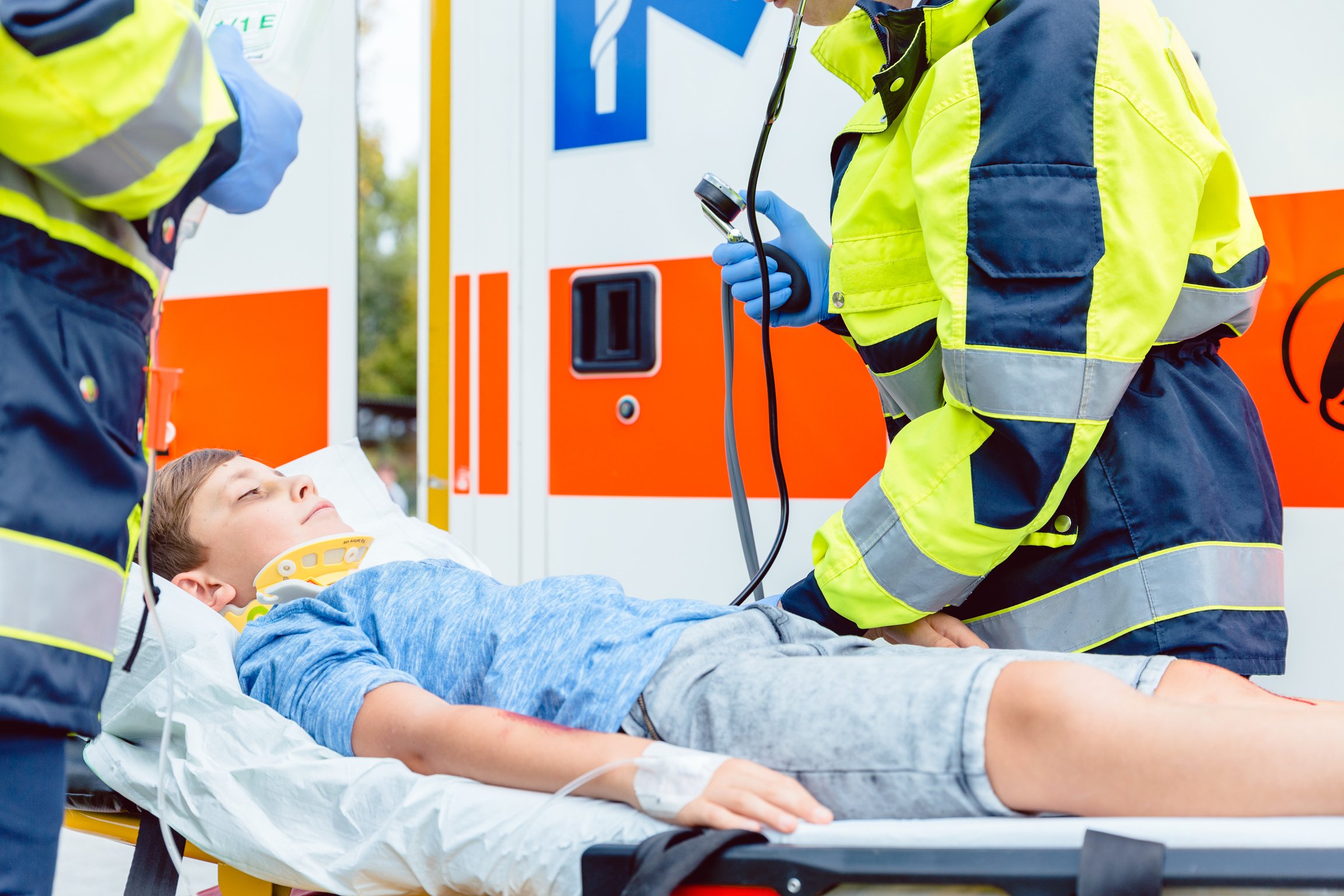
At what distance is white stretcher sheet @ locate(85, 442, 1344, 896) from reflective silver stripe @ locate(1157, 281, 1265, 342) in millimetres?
639

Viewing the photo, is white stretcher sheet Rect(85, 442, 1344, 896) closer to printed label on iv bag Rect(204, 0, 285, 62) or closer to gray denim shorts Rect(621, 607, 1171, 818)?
gray denim shorts Rect(621, 607, 1171, 818)

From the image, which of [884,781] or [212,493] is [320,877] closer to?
[884,781]

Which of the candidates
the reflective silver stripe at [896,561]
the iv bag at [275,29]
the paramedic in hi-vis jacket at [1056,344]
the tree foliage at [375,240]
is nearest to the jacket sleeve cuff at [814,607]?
the paramedic in hi-vis jacket at [1056,344]

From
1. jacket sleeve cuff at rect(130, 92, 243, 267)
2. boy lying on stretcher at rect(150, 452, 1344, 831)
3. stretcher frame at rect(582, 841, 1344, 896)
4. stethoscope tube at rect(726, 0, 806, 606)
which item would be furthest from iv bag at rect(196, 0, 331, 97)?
stretcher frame at rect(582, 841, 1344, 896)

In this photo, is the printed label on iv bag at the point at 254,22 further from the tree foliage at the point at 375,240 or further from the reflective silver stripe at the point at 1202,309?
the reflective silver stripe at the point at 1202,309

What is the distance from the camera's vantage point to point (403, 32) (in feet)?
8.80

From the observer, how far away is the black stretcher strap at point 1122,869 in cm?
99

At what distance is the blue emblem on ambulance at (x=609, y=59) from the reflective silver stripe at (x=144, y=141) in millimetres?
1331

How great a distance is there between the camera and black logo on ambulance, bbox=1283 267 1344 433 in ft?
5.64

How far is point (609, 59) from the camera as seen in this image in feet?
7.89

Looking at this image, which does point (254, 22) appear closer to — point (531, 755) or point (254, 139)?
point (254, 139)

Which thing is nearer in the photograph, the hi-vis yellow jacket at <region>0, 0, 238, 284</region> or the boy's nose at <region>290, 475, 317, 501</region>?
the hi-vis yellow jacket at <region>0, 0, 238, 284</region>

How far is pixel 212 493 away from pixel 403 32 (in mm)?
1194

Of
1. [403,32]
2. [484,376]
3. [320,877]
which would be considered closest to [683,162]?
[484,376]
